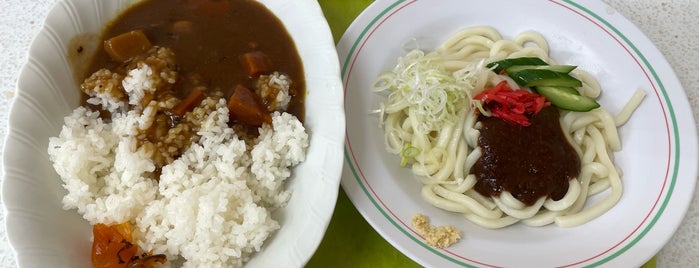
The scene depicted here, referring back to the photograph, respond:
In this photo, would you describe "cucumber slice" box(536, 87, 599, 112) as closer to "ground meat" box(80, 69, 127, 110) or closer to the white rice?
the white rice

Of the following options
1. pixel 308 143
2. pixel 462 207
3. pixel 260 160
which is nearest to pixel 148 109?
pixel 260 160

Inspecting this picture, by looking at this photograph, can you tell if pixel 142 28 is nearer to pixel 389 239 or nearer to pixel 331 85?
pixel 331 85

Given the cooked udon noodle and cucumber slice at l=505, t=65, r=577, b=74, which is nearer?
the cooked udon noodle

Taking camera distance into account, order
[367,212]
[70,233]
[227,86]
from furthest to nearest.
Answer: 1. [227,86]
2. [367,212]
3. [70,233]

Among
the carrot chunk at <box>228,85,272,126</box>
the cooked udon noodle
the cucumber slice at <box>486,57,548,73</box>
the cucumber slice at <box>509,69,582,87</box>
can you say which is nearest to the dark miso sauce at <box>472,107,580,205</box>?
the cooked udon noodle

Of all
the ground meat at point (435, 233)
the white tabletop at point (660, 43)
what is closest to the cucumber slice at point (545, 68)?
the white tabletop at point (660, 43)

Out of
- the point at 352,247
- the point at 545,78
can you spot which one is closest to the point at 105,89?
the point at 352,247
